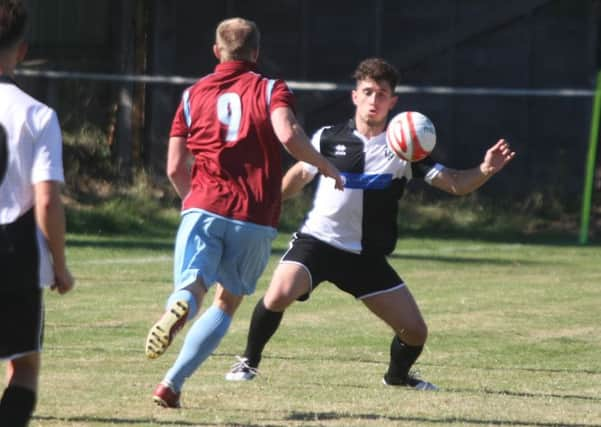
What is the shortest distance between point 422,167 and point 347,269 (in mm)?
696

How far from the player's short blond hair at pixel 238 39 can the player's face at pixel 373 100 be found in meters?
1.14

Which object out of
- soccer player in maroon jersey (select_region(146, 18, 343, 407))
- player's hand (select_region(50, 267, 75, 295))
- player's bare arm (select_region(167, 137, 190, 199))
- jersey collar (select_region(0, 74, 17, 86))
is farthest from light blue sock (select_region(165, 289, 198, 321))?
jersey collar (select_region(0, 74, 17, 86))

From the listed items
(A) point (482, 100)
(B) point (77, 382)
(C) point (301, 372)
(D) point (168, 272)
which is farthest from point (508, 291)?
(A) point (482, 100)

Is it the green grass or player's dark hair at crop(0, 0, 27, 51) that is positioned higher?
player's dark hair at crop(0, 0, 27, 51)

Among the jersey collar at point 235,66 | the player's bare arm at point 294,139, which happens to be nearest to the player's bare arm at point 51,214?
the player's bare arm at point 294,139

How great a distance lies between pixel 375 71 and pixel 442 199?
12792mm

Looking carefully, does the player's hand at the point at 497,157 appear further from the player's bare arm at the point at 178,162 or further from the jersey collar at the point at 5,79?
the jersey collar at the point at 5,79

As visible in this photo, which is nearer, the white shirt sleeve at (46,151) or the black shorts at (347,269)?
the white shirt sleeve at (46,151)

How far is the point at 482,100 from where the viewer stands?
22031 millimetres

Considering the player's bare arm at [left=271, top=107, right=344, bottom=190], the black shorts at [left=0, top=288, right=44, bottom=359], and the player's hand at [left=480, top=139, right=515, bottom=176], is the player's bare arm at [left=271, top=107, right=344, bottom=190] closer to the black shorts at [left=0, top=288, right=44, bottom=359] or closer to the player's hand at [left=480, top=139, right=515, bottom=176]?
the player's hand at [left=480, top=139, right=515, bottom=176]

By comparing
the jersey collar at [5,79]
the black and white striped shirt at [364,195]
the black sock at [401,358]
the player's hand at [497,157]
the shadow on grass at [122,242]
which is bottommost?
the shadow on grass at [122,242]

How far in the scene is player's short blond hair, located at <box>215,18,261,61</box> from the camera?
7.24 m

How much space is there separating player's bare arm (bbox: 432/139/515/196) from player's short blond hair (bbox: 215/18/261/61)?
1407 millimetres

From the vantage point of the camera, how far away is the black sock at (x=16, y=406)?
5.59 meters
